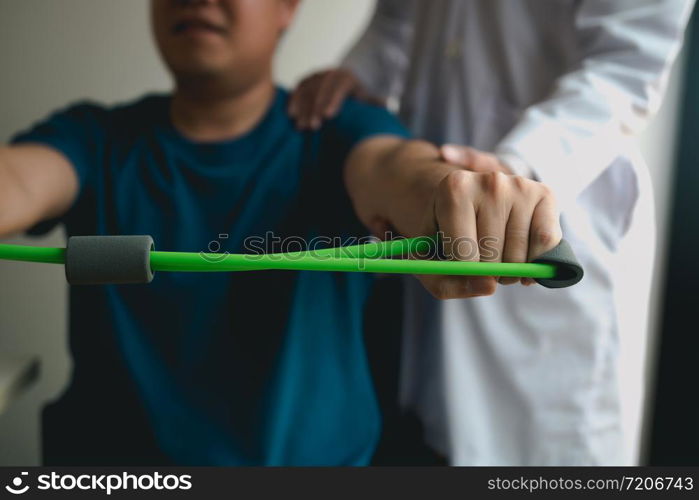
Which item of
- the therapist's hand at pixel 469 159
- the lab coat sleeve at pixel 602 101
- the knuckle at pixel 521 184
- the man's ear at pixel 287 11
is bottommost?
the knuckle at pixel 521 184

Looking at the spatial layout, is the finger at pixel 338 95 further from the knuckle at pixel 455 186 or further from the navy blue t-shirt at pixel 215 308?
the knuckle at pixel 455 186

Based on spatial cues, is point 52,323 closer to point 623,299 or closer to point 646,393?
point 623,299

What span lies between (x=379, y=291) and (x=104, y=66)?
1.10ft

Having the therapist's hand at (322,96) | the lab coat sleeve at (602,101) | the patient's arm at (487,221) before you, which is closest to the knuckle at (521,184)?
the patient's arm at (487,221)

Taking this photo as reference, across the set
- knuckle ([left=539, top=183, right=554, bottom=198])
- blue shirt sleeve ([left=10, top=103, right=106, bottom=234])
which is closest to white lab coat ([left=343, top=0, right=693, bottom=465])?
Answer: knuckle ([left=539, top=183, right=554, bottom=198])

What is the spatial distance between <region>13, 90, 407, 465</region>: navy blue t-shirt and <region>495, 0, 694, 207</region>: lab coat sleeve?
12 cm

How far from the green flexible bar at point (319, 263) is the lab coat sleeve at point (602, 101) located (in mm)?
162

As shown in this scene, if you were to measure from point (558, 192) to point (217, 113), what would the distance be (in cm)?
27

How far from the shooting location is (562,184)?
15.5 inches

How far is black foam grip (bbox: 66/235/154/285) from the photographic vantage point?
237mm

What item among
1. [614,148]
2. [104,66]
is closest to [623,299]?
[614,148]

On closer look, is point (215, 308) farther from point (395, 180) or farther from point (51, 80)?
point (51, 80)

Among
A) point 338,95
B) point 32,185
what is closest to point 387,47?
point 338,95

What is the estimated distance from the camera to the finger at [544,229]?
0.83ft
